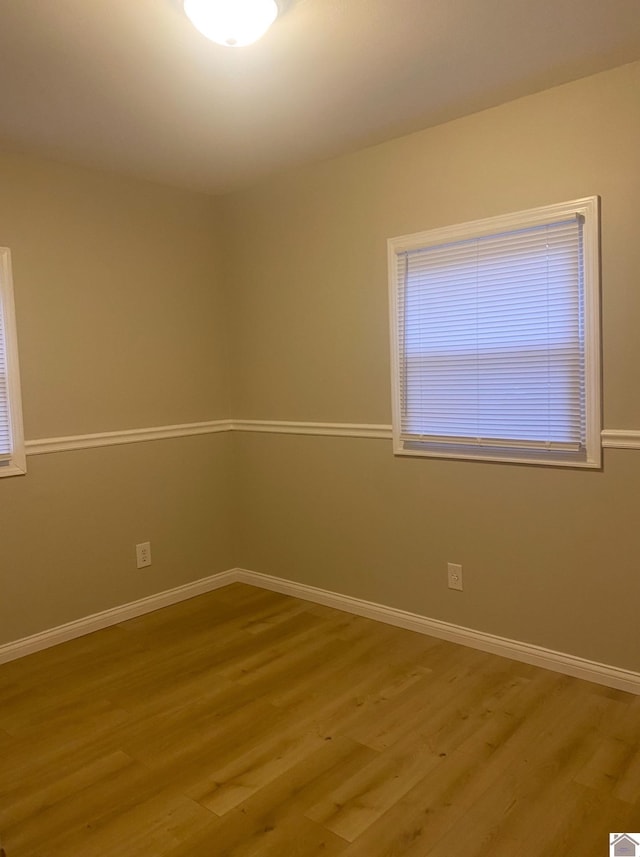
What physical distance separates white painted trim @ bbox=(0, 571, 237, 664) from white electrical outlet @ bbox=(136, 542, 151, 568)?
199mm

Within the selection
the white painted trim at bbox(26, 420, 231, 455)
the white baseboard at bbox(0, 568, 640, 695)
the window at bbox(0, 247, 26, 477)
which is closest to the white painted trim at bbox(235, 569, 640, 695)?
the white baseboard at bbox(0, 568, 640, 695)

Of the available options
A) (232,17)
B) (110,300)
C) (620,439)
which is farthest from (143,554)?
(232,17)

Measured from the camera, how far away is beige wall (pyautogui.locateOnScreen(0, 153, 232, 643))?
3262mm

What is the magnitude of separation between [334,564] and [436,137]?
2278 mm

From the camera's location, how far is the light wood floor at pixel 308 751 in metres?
1.96

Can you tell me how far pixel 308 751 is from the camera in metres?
2.38

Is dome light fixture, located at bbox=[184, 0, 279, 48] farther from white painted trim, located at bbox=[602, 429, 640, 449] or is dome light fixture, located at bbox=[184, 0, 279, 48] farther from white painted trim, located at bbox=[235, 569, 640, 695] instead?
white painted trim, located at bbox=[235, 569, 640, 695]

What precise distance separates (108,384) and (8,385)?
550 millimetres

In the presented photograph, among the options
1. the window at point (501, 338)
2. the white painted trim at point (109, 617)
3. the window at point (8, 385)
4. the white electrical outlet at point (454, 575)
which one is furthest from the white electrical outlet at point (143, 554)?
the white electrical outlet at point (454, 575)

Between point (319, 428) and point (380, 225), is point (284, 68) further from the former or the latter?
point (319, 428)

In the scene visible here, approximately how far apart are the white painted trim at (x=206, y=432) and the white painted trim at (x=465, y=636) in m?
0.92

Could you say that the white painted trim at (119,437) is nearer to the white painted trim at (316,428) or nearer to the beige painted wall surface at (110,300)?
the beige painted wall surface at (110,300)

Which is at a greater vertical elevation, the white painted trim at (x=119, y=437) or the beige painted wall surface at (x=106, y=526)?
the white painted trim at (x=119, y=437)

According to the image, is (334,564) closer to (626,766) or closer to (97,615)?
(97,615)
